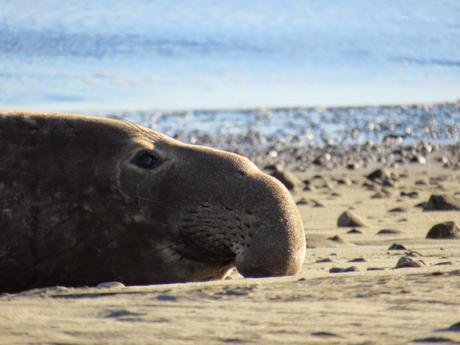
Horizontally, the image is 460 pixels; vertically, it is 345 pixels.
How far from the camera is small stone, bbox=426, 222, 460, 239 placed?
295 inches

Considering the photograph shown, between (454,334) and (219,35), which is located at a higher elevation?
(219,35)

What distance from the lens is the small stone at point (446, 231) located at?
7488mm

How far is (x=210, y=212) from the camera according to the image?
562 cm

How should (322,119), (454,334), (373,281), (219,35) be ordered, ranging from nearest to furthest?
(454,334)
(373,281)
(322,119)
(219,35)

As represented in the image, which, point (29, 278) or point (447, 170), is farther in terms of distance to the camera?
point (447, 170)

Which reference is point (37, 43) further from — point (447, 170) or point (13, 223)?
point (13, 223)

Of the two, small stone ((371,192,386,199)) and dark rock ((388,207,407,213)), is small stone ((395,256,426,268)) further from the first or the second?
small stone ((371,192,386,199))

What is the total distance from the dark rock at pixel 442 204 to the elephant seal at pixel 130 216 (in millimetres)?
→ 4035

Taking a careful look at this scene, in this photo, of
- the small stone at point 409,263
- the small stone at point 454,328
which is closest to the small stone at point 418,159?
the small stone at point 409,263

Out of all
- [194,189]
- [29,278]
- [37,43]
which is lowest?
[29,278]

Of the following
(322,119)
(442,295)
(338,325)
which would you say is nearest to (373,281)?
(442,295)

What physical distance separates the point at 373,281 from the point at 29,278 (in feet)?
5.51

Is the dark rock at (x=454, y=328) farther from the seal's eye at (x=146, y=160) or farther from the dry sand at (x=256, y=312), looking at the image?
the seal's eye at (x=146, y=160)

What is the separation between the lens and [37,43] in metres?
22.9
